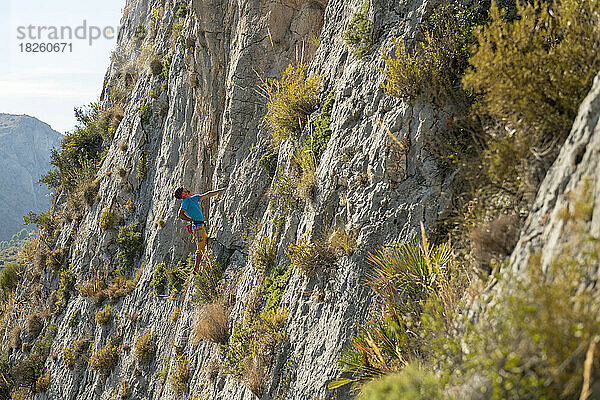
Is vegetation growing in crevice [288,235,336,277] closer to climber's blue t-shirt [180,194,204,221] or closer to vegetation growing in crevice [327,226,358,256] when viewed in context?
vegetation growing in crevice [327,226,358,256]

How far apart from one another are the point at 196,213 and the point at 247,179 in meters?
1.46

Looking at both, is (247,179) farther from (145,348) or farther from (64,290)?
(64,290)

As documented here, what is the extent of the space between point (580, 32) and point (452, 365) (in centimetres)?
297

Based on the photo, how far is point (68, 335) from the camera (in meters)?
12.3

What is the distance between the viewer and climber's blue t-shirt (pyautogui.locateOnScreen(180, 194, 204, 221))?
8.50m

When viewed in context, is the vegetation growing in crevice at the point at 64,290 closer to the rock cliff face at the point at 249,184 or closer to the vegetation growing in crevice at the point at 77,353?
the rock cliff face at the point at 249,184

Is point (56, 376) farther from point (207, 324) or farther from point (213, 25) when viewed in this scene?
point (213, 25)

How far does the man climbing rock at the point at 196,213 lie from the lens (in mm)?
8445

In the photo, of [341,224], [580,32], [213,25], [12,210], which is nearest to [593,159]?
[580,32]

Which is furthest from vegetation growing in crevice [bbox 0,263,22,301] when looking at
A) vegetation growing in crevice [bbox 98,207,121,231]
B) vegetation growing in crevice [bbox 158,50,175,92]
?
vegetation growing in crevice [bbox 158,50,175,92]

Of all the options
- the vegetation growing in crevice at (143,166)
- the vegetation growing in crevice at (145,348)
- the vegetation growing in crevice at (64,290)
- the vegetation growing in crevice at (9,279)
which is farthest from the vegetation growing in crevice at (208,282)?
the vegetation growing in crevice at (9,279)

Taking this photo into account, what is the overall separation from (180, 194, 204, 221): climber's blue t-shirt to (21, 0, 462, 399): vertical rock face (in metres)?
0.44

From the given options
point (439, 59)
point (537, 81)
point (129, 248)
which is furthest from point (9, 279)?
point (537, 81)

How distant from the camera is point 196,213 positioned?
8.64 meters
